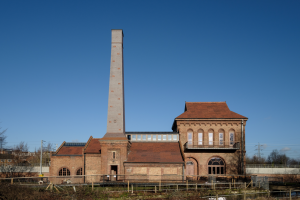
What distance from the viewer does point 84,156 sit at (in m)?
34.7

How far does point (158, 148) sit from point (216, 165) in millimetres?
7542

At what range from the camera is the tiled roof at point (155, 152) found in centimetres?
3316

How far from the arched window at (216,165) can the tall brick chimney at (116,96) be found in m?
11.8

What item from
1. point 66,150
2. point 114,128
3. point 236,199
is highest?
point 114,128

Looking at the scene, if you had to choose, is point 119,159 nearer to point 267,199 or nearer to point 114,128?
point 114,128

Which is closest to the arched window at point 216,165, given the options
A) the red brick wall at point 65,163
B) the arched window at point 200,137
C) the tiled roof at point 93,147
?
the arched window at point 200,137

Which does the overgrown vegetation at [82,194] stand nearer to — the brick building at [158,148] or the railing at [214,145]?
the brick building at [158,148]

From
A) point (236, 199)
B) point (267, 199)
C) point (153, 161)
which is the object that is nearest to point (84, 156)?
point (153, 161)

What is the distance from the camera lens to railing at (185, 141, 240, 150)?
3559cm

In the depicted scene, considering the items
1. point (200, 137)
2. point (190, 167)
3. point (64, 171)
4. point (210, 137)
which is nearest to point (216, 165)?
point (190, 167)

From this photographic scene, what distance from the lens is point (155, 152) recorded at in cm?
3475

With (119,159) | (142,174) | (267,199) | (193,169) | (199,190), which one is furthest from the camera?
(193,169)

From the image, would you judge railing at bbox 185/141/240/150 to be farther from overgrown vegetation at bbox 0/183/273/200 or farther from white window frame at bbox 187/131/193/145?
overgrown vegetation at bbox 0/183/273/200

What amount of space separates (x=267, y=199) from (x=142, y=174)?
13870mm
